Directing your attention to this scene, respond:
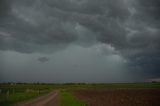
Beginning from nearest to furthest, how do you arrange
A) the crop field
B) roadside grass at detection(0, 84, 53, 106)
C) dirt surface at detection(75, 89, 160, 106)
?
dirt surface at detection(75, 89, 160, 106)
the crop field
roadside grass at detection(0, 84, 53, 106)

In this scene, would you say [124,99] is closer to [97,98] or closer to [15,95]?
[97,98]

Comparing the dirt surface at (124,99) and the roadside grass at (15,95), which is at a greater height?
the roadside grass at (15,95)

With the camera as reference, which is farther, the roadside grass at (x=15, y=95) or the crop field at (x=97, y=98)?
the roadside grass at (x=15, y=95)

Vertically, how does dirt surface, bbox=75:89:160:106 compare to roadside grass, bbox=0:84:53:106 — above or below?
below

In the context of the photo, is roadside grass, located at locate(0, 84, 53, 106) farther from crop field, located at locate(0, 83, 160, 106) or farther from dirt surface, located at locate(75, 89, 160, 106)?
dirt surface, located at locate(75, 89, 160, 106)

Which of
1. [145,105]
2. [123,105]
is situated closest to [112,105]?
[123,105]

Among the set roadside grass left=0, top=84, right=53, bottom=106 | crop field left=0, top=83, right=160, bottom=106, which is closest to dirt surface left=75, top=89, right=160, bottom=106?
crop field left=0, top=83, right=160, bottom=106

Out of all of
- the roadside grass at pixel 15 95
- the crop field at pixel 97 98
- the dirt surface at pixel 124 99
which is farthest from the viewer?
the roadside grass at pixel 15 95

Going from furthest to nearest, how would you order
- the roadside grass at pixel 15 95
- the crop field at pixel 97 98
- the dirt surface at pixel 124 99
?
1. the roadside grass at pixel 15 95
2. the crop field at pixel 97 98
3. the dirt surface at pixel 124 99

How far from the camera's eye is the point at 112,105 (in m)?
34.3

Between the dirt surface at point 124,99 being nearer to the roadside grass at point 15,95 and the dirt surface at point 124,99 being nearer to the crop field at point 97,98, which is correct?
the crop field at point 97,98

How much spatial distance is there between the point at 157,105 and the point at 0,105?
20.9 m

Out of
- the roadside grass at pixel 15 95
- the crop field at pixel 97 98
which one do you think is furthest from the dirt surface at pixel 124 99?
the roadside grass at pixel 15 95

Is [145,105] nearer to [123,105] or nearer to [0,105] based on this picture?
[123,105]
